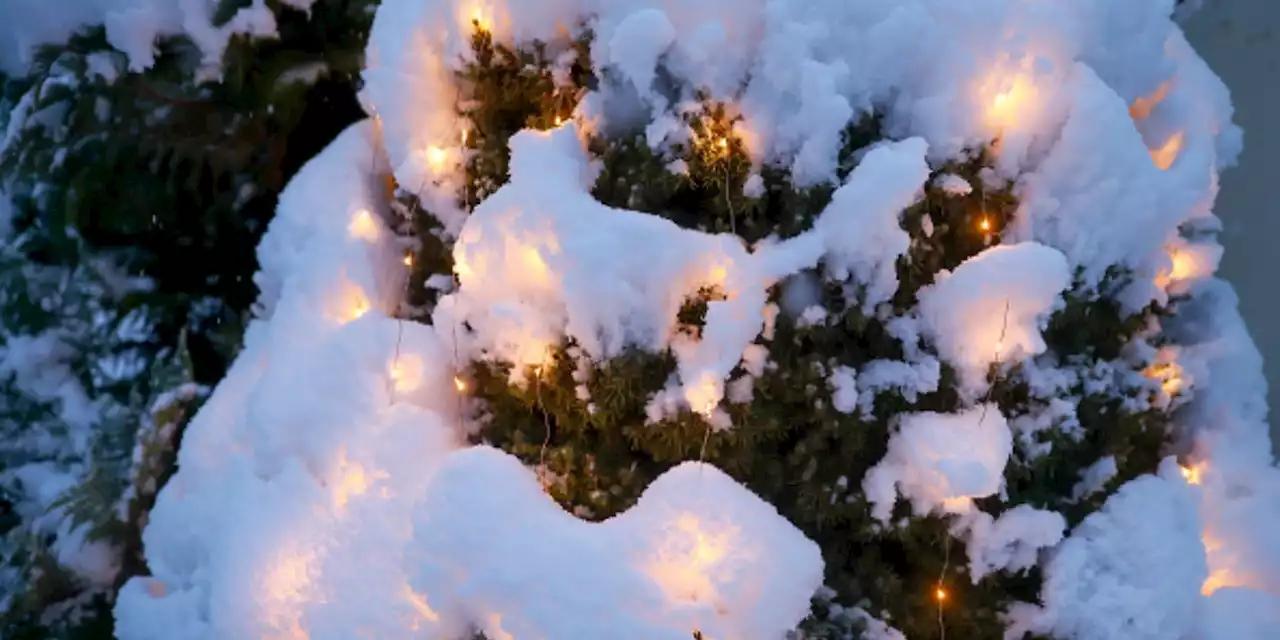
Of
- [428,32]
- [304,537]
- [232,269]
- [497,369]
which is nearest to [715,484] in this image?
[497,369]

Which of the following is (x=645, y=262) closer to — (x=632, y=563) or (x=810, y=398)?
(x=810, y=398)

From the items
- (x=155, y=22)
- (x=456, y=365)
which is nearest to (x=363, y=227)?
(x=456, y=365)

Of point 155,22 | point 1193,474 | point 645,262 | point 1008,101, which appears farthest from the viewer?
point 155,22

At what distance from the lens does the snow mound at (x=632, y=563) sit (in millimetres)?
1257

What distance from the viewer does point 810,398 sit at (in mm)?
1342

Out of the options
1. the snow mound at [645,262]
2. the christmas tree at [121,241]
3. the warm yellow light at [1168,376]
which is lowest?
the christmas tree at [121,241]

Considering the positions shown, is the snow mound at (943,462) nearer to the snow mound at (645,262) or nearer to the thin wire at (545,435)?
the snow mound at (645,262)

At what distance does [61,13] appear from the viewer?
2.11 m

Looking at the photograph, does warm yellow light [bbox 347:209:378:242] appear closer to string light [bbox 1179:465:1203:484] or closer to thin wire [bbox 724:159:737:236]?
thin wire [bbox 724:159:737:236]

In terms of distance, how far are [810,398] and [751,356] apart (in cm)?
11

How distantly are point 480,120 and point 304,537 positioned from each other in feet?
2.53

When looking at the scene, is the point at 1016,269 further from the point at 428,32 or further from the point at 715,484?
the point at 428,32

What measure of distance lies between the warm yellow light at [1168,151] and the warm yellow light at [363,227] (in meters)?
1.48

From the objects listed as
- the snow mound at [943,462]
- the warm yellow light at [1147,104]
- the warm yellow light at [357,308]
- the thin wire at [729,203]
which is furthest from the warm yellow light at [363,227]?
the warm yellow light at [1147,104]
